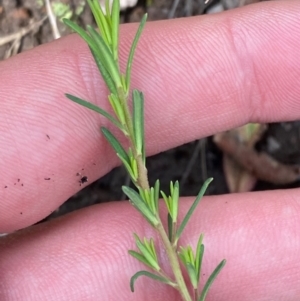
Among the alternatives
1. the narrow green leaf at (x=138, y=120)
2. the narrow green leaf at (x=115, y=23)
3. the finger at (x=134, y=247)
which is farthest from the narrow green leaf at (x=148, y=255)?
the narrow green leaf at (x=115, y=23)

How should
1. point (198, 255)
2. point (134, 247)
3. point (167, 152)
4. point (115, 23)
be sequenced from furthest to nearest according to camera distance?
point (167, 152) < point (134, 247) < point (198, 255) < point (115, 23)

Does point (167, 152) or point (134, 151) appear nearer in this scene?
point (134, 151)

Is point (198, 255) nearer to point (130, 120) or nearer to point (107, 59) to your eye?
point (130, 120)

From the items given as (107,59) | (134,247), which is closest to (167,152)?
(134,247)

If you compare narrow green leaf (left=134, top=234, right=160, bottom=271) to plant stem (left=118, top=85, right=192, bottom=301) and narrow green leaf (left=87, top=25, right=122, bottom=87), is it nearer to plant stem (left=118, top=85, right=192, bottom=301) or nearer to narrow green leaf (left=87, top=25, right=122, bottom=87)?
plant stem (left=118, top=85, right=192, bottom=301)

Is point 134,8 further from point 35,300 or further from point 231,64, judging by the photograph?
point 35,300

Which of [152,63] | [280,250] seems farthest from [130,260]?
[152,63]

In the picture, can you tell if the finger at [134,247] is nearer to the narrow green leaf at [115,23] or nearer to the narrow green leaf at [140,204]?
the narrow green leaf at [140,204]
